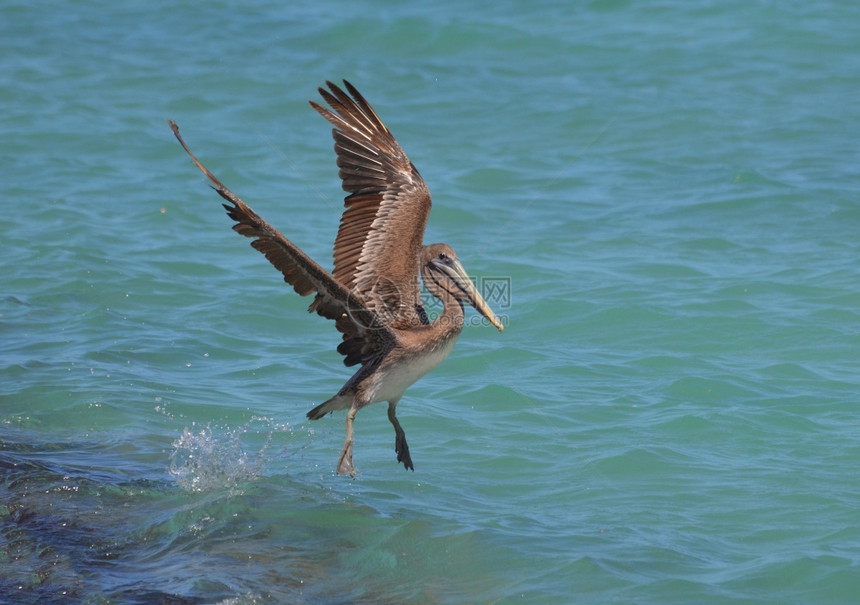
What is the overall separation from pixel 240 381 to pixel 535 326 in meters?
2.49

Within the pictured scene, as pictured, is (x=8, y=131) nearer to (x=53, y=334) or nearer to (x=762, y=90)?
(x=53, y=334)

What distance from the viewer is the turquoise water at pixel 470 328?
545 centimetres

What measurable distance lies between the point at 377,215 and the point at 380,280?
46cm

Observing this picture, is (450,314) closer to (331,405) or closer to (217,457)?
(331,405)

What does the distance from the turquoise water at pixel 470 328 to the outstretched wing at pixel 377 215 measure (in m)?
1.09

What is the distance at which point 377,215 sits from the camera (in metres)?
6.51

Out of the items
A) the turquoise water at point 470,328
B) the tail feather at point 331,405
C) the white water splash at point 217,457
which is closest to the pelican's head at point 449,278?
the tail feather at point 331,405

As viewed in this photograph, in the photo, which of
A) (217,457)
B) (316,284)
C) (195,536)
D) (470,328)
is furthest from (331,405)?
(470,328)

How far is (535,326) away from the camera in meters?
8.97

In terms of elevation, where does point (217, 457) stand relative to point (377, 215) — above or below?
below

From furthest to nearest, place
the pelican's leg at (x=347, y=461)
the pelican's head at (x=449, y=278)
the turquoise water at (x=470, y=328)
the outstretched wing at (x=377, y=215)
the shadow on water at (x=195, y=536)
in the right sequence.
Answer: the outstretched wing at (x=377, y=215), the pelican's head at (x=449, y=278), the pelican's leg at (x=347, y=461), the turquoise water at (x=470, y=328), the shadow on water at (x=195, y=536)

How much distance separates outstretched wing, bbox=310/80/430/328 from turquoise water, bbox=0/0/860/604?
1093mm

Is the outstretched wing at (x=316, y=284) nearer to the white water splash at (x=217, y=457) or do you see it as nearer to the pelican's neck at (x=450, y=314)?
the pelican's neck at (x=450, y=314)

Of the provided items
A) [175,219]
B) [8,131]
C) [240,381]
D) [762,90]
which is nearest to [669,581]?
[240,381]
